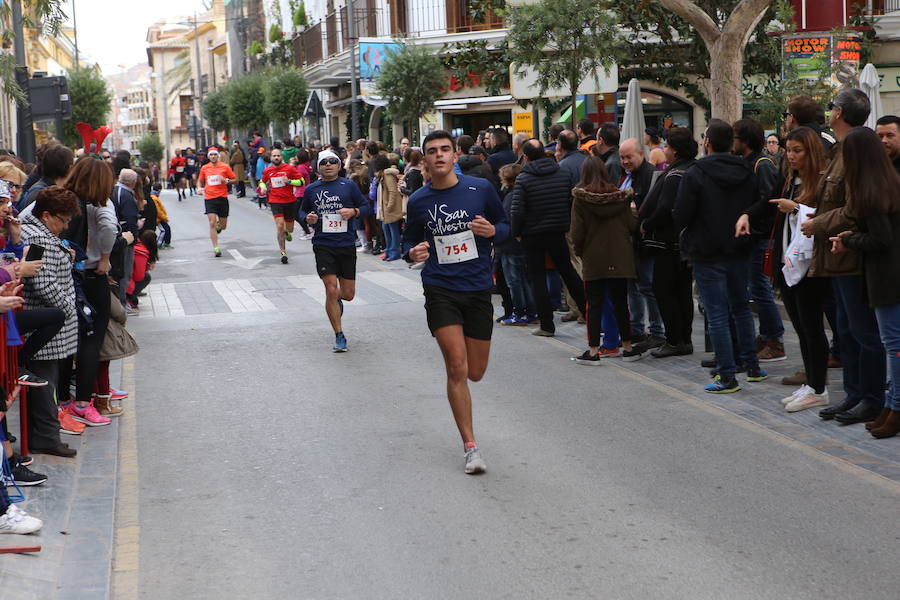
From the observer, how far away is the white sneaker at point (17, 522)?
18.6 feet

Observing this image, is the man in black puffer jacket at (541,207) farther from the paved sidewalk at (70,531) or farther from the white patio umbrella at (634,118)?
the paved sidewalk at (70,531)

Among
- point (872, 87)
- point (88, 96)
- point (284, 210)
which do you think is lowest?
point (284, 210)

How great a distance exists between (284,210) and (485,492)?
14825mm

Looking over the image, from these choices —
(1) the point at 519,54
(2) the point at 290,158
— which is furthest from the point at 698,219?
(2) the point at 290,158

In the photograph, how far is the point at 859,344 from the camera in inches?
301

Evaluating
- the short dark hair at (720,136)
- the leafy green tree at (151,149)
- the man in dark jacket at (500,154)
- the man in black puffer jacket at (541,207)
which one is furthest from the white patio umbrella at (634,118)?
the leafy green tree at (151,149)

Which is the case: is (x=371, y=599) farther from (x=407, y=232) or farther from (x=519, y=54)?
(x=519, y=54)

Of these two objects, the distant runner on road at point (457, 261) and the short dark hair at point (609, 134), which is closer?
the distant runner on road at point (457, 261)

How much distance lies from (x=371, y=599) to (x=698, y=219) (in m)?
4.89

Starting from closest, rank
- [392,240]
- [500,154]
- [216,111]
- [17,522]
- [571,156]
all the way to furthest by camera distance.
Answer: [17,522], [571,156], [500,154], [392,240], [216,111]

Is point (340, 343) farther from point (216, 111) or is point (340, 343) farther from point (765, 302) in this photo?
point (216, 111)

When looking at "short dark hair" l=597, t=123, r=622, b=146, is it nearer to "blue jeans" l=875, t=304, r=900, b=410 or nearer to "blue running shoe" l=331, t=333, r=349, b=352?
"blue running shoe" l=331, t=333, r=349, b=352

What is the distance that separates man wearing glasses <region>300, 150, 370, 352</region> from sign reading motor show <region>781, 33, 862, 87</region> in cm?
875

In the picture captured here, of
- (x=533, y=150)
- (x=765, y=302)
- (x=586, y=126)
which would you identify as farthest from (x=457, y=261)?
(x=586, y=126)
